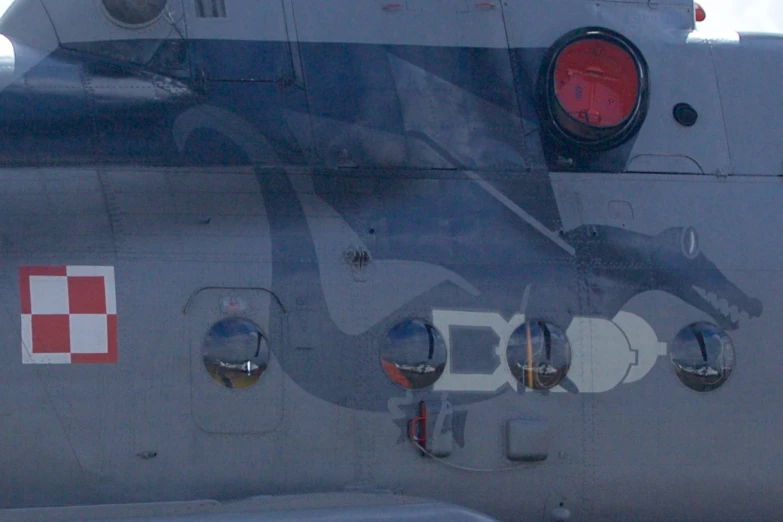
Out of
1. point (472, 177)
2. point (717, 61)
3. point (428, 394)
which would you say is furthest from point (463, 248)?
point (717, 61)

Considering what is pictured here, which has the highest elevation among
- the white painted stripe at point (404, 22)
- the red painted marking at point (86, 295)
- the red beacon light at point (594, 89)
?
the white painted stripe at point (404, 22)

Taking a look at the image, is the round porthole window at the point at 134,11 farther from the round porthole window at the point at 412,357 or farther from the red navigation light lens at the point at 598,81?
the red navigation light lens at the point at 598,81

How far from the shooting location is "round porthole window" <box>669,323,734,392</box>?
557 centimetres

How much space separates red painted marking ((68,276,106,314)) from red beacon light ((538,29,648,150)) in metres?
2.62

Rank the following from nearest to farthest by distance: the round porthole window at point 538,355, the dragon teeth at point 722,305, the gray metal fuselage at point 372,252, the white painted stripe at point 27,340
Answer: the white painted stripe at point 27,340, the gray metal fuselage at point 372,252, the round porthole window at point 538,355, the dragon teeth at point 722,305

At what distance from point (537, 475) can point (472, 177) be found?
1.64 metres

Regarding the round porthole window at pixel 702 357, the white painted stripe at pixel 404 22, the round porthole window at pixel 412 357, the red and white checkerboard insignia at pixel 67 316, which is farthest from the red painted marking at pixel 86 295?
the round porthole window at pixel 702 357

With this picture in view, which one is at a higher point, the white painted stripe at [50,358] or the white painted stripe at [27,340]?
the white painted stripe at [27,340]

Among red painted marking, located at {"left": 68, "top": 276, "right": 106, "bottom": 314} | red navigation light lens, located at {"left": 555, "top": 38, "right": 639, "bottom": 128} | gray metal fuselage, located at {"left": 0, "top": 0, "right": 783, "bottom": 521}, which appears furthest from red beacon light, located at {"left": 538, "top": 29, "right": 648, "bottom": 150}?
red painted marking, located at {"left": 68, "top": 276, "right": 106, "bottom": 314}

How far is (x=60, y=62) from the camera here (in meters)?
5.46

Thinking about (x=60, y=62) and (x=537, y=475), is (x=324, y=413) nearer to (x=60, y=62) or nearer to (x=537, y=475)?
(x=537, y=475)

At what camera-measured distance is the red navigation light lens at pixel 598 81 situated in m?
5.90

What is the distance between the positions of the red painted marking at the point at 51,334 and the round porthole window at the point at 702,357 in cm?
313

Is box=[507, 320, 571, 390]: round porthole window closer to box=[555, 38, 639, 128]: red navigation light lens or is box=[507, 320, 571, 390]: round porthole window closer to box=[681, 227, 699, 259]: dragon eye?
box=[681, 227, 699, 259]: dragon eye
